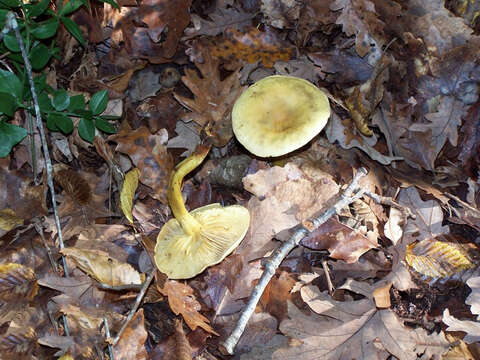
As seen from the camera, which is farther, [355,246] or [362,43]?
[362,43]

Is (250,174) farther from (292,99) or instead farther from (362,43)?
(362,43)

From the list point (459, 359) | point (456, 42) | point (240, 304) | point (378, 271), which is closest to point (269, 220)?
point (240, 304)

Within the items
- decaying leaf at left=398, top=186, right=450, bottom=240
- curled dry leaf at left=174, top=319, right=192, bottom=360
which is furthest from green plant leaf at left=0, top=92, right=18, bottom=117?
decaying leaf at left=398, top=186, right=450, bottom=240

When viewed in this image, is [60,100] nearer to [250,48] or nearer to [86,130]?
[86,130]

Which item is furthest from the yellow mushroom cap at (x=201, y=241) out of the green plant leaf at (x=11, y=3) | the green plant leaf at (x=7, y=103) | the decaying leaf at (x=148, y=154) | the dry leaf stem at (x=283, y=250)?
the green plant leaf at (x=11, y=3)

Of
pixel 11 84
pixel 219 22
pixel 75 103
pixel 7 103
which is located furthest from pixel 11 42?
pixel 219 22
